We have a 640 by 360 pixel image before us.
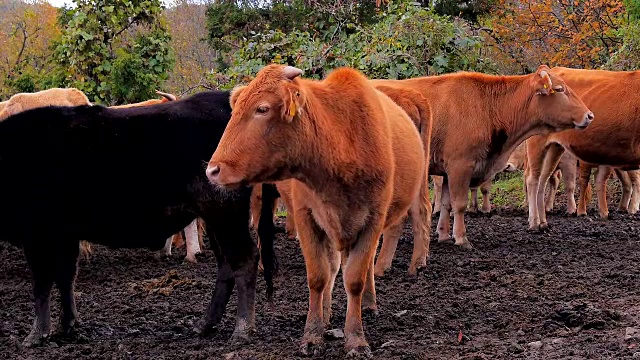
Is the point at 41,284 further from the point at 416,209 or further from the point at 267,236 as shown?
the point at 416,209

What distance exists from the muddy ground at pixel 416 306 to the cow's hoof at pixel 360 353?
3.2 inches

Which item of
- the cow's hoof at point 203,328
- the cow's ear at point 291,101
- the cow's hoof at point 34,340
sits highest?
the cow's ear at point 291,101

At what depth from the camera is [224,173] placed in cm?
538

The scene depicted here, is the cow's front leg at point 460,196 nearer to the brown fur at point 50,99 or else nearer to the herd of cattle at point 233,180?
the herd of cattle at point 233,180

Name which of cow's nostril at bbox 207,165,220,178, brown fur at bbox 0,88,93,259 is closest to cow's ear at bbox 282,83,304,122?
cow's nostril at bbox 207,165,220,178

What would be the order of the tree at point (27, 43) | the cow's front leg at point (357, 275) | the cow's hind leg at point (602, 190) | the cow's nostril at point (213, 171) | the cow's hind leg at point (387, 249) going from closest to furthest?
the cow's nostril at point (213, 171)
the cow's front leg at point (357, 275)
the cow's hind leg at point (387, 249)
the cow's hind leg at point (602, 190)
the tree at point (27, 43)

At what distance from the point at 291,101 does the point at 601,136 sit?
28.7 ft

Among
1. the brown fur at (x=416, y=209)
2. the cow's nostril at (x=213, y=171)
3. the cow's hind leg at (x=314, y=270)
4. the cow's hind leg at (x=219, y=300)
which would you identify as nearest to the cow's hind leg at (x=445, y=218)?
the brown fur at (x=416, y=209)

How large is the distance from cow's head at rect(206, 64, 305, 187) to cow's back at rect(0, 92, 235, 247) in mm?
1322

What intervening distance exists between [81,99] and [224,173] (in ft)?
30.5

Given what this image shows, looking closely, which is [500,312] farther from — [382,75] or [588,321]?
[382,75]

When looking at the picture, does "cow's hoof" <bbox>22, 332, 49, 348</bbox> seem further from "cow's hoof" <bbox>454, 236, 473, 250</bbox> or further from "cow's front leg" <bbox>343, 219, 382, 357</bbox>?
"cow's hoof" <bbox>454, 236, 473, 250</bbox>

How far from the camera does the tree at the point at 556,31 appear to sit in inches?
947

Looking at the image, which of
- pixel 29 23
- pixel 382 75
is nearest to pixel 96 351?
pixel 382 75
